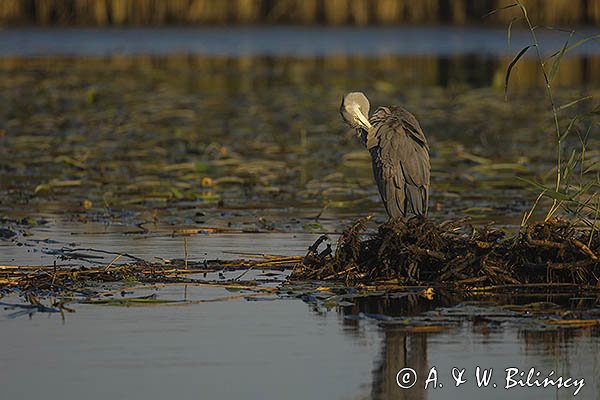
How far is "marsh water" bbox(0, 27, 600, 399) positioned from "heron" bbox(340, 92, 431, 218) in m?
0.93

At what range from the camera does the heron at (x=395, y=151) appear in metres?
8.40

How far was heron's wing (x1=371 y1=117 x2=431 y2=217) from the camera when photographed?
330 inches

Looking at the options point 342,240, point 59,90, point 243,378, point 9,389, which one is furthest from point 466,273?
point 59,90

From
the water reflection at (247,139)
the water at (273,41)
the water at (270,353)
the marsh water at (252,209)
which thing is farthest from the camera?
the water at (273,41)

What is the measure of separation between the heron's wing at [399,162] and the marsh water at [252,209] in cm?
91

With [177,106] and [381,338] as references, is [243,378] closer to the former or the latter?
[381,338]

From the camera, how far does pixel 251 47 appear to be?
1334 inches

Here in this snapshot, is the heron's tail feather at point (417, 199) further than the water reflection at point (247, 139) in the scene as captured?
No

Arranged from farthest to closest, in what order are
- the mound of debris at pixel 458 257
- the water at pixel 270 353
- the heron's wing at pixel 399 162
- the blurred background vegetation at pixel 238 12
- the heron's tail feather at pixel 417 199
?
the blurred background vegetation at pixel 238 12 < the heron's tail feather at pixel 417 199 < the heron's wing at pixel 399 162 < the mound of debris at pixel 458 257 < the water at pixel 270 353

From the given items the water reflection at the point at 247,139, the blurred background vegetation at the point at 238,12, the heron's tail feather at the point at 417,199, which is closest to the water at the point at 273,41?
the blurred background vegetation at the point at 238,12

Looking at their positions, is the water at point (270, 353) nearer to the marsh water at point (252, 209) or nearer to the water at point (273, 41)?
the marsh water at point (252, 209)

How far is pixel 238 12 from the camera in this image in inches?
1382

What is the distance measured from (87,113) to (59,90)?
325 cm

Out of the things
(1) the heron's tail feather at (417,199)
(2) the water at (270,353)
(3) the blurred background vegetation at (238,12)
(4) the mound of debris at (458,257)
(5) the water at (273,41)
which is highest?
(3) the blurred background vegetation at (238,12)
